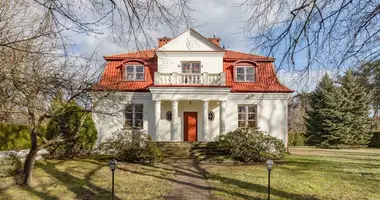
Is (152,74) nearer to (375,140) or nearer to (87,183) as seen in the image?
(87,183)

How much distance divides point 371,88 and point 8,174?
33.7 feet

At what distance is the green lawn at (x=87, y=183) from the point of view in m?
7.90

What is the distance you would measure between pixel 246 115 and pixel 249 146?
487 cm

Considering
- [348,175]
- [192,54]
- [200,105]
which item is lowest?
[348,175]

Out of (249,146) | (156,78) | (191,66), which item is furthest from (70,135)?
(191,66)

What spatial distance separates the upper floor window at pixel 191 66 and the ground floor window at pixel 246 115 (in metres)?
3.61

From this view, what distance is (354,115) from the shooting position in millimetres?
29281

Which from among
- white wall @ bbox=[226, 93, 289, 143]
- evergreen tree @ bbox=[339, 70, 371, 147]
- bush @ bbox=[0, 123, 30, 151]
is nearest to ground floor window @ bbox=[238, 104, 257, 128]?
white wall @ bbox=[226, 93, 289, 143]

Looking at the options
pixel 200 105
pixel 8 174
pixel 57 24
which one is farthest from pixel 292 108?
pixel 57 24

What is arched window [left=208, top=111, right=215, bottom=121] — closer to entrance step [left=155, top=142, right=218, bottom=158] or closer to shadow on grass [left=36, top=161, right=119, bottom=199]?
entrance step [left=155, top=142, right=218, bottom=158]

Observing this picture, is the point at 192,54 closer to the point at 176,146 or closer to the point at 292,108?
the point at 176,146

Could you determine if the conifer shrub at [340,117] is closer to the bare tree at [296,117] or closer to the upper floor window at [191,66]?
the bare tree at [296,117]

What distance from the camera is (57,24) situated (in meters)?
3.51

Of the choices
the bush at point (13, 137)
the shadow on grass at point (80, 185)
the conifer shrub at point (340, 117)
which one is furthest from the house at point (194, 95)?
the conifer shrub at point (340, 117)
